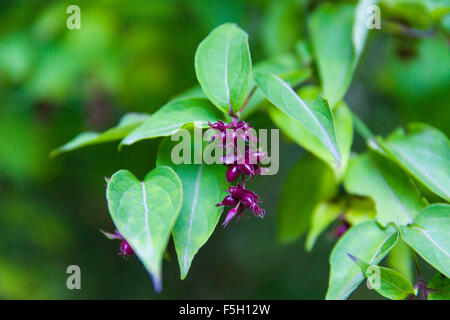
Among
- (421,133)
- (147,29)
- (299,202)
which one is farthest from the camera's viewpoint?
(147,29)

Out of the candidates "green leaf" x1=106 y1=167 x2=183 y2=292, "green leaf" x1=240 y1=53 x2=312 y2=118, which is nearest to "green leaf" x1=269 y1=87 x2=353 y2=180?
"green leaf" x1=240 y1=53 x2=312 y2=118

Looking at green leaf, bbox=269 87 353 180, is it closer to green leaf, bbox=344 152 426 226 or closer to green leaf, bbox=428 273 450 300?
green leaf, bbox=344 152 426 226

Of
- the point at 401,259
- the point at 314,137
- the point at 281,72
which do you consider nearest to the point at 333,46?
the point at 281,72

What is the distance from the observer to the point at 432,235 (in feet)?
2.19

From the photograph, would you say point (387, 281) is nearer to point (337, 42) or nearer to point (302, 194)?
point (302, 194)

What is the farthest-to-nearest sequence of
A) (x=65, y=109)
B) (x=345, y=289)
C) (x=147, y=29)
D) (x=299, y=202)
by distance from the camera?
1. (x=65, y=109)
2. (x=147, y=29)
3. (x=299, y=202)
4. (x=345, y=289)

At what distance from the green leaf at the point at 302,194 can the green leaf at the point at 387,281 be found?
10.8 inches

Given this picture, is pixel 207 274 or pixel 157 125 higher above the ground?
pixel 157 125

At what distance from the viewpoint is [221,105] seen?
0.67 metres

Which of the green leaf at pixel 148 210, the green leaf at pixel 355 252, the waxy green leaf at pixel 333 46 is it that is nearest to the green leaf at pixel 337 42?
the waxy green leaf at pixel 333 46

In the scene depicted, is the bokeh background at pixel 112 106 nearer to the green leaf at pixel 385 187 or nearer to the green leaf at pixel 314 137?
the green leaf at pixel 314 137
